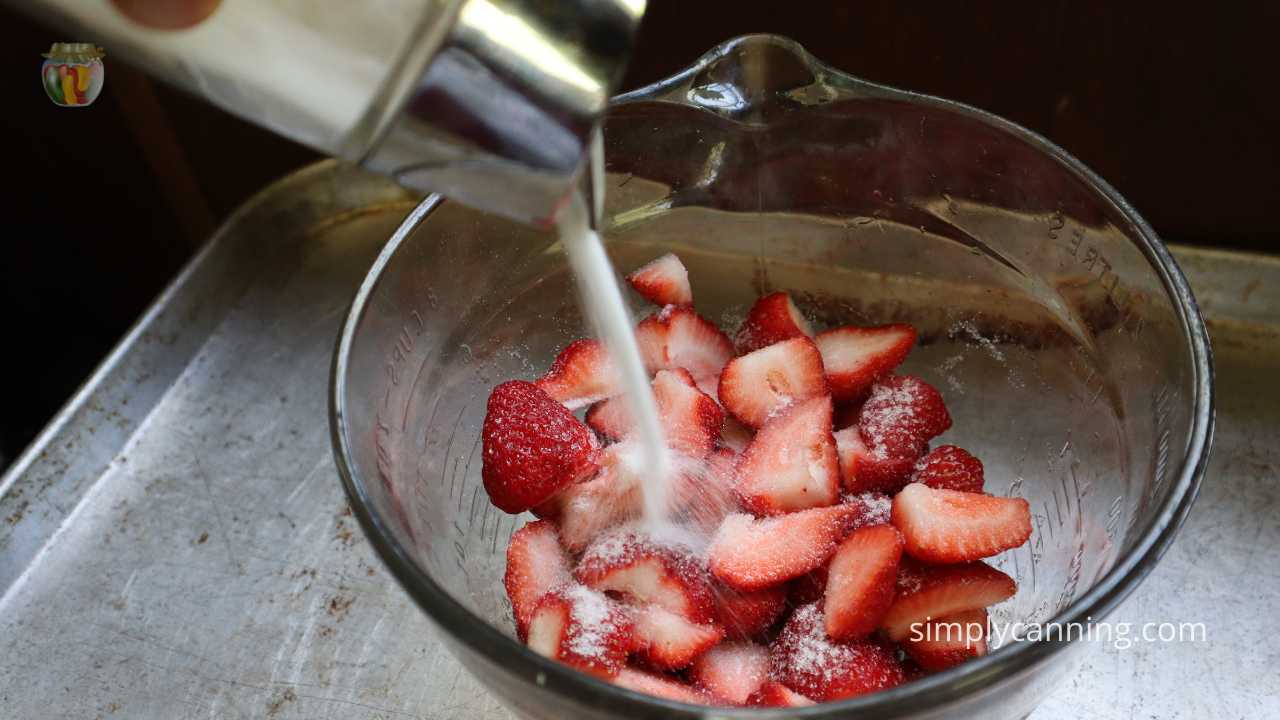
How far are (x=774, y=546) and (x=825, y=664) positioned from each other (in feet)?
0.34

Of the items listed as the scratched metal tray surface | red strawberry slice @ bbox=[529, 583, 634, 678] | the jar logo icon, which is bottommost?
the scratched metal tray surface

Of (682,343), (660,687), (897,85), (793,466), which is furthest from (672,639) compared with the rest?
(897,85)

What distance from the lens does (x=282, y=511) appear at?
3.63ft

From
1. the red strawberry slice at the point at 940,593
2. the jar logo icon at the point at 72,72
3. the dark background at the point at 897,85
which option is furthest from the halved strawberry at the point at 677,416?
the jar logo icon at the point at 72,72

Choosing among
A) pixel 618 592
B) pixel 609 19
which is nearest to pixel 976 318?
pixel 618 592

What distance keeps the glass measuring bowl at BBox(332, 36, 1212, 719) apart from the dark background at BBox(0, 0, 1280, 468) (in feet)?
0.92

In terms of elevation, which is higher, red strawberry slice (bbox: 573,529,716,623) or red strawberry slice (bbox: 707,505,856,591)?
red strawberry slice (bbox: 707,505,856,591)

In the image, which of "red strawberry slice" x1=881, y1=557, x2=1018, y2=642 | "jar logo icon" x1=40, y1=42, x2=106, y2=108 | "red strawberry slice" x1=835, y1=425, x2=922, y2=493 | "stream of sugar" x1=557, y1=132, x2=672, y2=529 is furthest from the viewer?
"jar logo icon" x1=40, y1=42, x2=106, y2=108

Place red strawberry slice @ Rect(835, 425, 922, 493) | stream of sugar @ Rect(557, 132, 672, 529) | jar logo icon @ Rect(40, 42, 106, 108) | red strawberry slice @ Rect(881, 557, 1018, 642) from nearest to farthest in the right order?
1. stream of sugar @ Rect(557, 132, 672, 529)
2. red strawberry slice @ Rect(881, 557, 1018, 642)
3. red strawberry slice @ Rect(835, 425, 922, 493)
4. jar logo icon @ Rect(40, 42, 106, 108)

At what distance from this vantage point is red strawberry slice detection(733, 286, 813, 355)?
1035 millimetres

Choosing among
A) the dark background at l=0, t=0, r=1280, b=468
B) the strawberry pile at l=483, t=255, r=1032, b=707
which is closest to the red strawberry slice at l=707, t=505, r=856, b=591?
the strawberry pile at l=483, t=255, r=1032, b=707

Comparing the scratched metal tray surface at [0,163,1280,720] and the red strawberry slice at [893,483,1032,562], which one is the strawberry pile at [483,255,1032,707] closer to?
the red strawberry slice at [893,483,1032,562]

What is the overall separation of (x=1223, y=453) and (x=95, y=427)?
1.12 meters

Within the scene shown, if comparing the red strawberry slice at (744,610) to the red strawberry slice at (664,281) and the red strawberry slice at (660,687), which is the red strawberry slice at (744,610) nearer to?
the red strawberry slice at (660,687)
